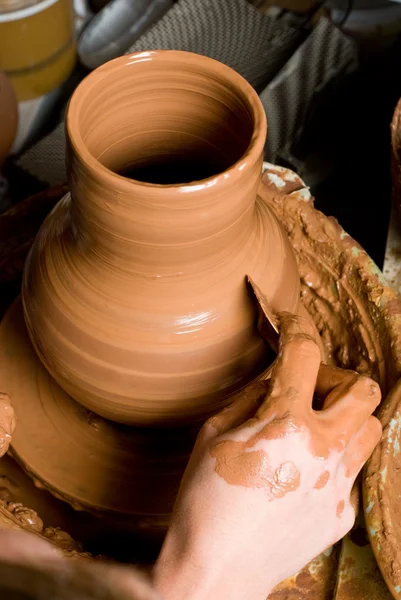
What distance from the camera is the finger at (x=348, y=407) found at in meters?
1.05

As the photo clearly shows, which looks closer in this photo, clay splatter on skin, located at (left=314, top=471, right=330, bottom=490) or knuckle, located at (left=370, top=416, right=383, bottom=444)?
clay splatter on skin, located at (left=314, top=471, right=330, bottom=490)

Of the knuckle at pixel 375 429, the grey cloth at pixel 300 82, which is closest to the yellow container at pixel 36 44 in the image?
the grey cloth at pixel 300 82

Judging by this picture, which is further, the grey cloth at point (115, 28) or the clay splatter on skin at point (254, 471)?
the grey cloth at point (115, 28)

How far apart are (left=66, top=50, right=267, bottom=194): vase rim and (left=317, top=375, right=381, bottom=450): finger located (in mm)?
383

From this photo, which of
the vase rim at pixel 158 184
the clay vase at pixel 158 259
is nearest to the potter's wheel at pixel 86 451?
the clay vase at pixel 158 259

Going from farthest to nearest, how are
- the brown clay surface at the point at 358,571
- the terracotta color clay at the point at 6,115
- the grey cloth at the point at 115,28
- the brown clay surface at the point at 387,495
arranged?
the grey cloth at the point at 115,28, the terracotta color clay at the point at 6,115, the brown clay surface at the point at 358,571, the brown clay surface at the point at 387,495

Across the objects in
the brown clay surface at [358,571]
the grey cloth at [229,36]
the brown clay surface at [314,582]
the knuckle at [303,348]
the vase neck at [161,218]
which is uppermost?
the vase neck at [161,218]

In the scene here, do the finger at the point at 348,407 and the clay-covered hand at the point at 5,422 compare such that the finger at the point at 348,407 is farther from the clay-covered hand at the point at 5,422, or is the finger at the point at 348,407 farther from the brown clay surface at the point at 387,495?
the clay-covered hand at the point at 5,422

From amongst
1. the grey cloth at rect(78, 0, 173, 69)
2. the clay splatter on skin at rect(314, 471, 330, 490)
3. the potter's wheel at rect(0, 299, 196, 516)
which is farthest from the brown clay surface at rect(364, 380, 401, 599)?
the grey cloth at rect(78, 0, 173, 69)

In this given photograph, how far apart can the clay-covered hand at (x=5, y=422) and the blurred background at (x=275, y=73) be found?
1225 mm

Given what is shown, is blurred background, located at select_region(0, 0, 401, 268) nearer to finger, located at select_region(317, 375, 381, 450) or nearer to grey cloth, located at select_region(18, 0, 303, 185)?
grey cloth, located at select_region(18, 0, 303, 185)

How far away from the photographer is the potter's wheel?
1327 millimetres

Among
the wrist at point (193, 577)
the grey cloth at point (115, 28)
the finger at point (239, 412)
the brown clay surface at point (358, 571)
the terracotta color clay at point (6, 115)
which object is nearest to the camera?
the wrist at point (193, 577)

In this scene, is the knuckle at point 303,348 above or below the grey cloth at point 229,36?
above
